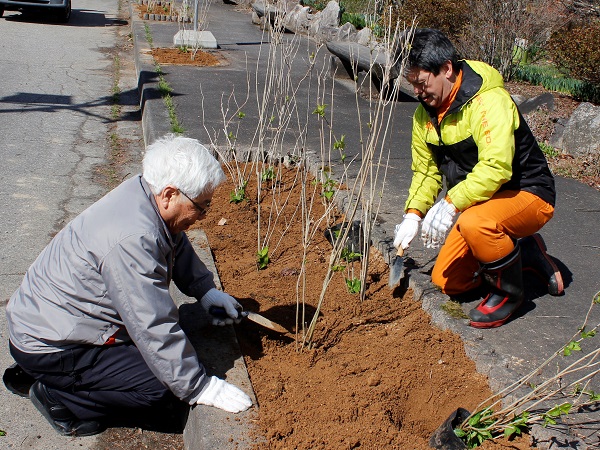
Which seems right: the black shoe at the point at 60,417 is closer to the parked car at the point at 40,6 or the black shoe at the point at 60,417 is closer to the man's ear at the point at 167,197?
the man's ear at the point at 167,197

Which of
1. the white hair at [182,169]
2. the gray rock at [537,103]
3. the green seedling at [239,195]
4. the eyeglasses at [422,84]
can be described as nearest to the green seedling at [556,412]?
the white hair at [182,169]

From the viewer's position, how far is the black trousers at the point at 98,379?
2.71m

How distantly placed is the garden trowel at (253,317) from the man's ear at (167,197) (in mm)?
683

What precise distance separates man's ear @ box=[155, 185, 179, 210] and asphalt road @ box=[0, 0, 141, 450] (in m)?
1.04

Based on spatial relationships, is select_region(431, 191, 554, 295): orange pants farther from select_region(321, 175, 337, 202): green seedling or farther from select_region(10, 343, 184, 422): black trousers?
select_region(10, 343, 184, 422): black trousers

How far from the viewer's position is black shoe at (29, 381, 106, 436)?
2775 mm

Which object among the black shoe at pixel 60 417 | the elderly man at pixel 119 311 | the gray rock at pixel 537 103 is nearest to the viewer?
the elderly man at pixel 119 311

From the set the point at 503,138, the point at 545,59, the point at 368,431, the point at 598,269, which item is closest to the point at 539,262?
the point at 598,269

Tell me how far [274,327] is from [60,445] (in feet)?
3.37

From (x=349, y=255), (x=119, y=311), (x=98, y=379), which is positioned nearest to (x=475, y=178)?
(x=349, y=255)

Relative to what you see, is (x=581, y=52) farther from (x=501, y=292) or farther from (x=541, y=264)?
(x=501, y=292)

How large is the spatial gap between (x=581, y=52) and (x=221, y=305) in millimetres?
6898

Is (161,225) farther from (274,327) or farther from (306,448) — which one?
(306,448)

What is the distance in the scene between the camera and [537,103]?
26.3ft
